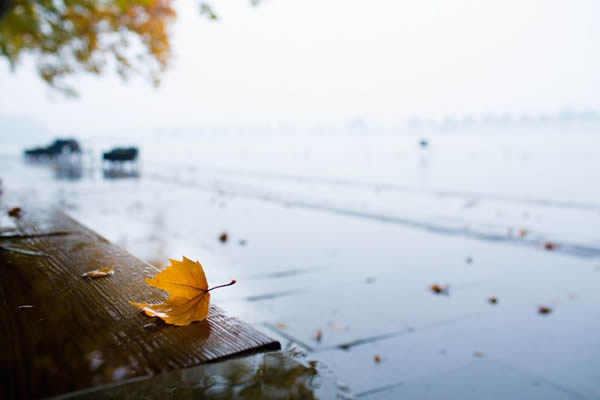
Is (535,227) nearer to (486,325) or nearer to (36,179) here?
(486,325)

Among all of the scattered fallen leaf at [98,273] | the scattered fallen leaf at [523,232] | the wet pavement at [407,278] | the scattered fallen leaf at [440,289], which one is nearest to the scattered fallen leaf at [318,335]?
the wet pavement at [407,278]

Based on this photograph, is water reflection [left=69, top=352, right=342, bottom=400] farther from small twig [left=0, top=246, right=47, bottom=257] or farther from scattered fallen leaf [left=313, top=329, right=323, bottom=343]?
scattered fallen leaf [left=313, top=329, right=323, bottom=343]

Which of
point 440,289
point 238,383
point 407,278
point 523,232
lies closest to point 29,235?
point 238,383

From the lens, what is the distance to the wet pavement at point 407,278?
2.60 metres

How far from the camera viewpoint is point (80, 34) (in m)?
15.7

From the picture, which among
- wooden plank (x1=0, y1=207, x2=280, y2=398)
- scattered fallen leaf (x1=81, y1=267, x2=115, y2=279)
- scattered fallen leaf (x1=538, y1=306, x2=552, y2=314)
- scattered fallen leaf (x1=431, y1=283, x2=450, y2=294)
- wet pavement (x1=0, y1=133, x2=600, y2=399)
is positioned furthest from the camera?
scattered fallen leaf (x1=431, y1=283, x2=450, y2=294)

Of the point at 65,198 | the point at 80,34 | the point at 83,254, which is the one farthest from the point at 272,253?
the point at 80,34

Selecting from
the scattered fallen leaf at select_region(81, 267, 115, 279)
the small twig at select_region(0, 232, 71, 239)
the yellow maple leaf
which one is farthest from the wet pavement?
the small twig at select_region(0, 232, 71, 239)

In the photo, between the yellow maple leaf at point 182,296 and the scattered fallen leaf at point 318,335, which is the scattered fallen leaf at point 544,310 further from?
the yellow maple leaf at point 182,296

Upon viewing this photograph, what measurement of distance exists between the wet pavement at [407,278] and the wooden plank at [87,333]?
49 cm

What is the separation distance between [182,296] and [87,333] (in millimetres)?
190

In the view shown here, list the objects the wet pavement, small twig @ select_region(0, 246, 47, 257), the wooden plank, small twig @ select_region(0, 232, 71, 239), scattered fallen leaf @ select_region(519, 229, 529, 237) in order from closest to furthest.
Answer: the wooden plank → small twig @ select_region(0, 246, 47, 257) → small twig @ select_region(0, 232, 71, 239) → the wet pavement → scattered fallen leaf @ select_region(519, 229, 529, 237)

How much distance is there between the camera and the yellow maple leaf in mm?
993

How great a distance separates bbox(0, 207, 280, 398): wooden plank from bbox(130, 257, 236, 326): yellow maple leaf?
2cm
